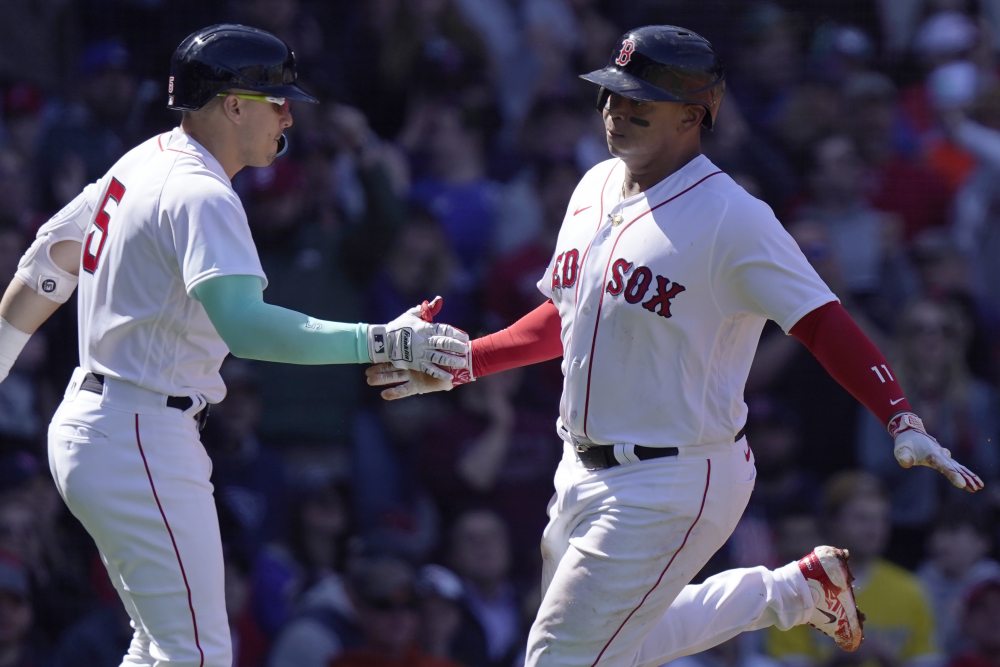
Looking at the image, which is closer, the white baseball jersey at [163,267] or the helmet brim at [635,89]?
the white baseball jersey at [163,267]

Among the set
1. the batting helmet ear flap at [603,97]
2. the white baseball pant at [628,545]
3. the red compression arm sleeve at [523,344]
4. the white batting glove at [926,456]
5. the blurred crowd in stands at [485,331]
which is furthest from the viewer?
the blurred crowd in stands at [485,331]

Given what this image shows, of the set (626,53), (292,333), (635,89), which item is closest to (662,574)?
(292,333)

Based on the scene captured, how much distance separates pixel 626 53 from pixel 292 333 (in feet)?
3.56

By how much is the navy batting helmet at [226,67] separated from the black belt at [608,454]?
117 centimetres

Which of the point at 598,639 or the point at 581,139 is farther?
the point at 581,139

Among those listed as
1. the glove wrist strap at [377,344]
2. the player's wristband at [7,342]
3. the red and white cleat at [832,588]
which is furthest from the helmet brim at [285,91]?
the red and white cleat at [832,588]

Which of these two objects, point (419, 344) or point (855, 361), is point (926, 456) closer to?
point (855, 361)

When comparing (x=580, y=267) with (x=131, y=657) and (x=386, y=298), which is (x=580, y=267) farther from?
(x=386, y=298)

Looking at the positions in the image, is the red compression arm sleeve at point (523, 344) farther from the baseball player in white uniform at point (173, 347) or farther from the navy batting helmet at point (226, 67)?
the navy batting helmet at point (226, 67)

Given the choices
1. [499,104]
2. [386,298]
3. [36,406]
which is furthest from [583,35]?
[36,406]

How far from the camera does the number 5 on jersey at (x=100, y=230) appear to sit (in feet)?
10.0

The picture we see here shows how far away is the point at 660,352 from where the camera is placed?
2961 mm

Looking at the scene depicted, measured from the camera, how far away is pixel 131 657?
3010 mm

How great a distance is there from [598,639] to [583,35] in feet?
14.2
